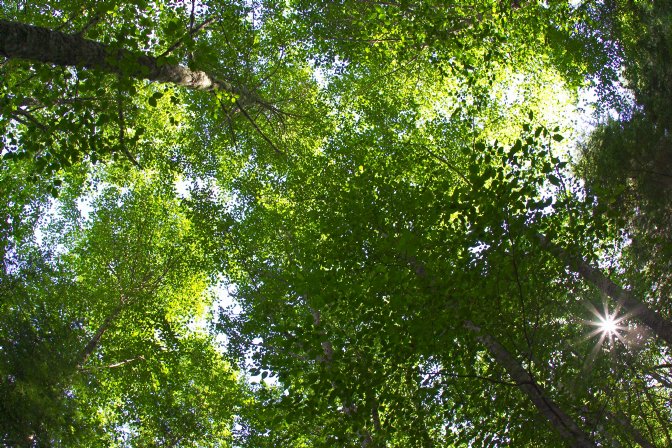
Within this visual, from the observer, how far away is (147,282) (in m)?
15.6

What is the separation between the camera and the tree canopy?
5809 millimetres

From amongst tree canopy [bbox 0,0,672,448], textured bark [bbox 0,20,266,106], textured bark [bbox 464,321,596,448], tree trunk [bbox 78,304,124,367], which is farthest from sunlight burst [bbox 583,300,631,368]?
tree trunk [bbox 78,304,124,367]

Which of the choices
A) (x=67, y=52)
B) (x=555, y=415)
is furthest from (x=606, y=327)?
(x=67, y=52)

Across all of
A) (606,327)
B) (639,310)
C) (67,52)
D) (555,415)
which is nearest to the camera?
(555,415)

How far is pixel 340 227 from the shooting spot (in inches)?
365

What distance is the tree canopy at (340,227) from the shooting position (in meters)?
5.81

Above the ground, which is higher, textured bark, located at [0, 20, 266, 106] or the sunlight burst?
textured bark, located at [0, 20, 266, 106]

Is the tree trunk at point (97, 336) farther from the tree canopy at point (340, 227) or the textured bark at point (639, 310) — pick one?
the textured bark at point (639, 310)

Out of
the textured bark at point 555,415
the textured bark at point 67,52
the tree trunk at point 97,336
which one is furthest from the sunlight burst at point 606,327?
the tree trunk at point 97,336

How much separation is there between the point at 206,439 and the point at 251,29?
11.4 m

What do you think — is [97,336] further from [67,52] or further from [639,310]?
[639,310]

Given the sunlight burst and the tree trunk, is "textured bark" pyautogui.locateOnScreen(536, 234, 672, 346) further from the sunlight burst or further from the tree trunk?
the tree trunk

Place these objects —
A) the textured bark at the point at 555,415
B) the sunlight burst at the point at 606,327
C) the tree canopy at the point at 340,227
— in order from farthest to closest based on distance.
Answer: the sunlight burst at the point at 606,327
the tree canopy at the point at 340,227
the textured bark at the point at 555,415

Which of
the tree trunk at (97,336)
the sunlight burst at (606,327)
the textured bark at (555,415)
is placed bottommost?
the textured bark at (555,415)
